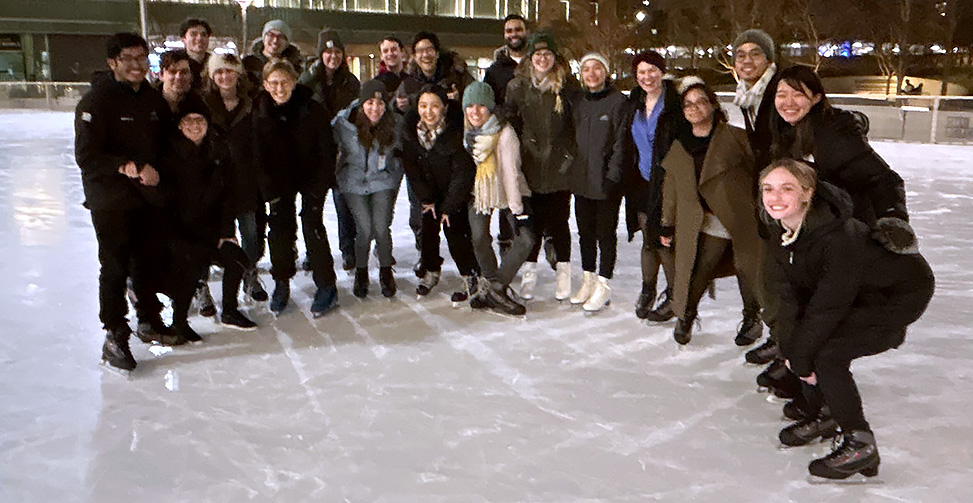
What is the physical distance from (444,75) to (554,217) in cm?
140

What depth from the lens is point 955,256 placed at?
649cm

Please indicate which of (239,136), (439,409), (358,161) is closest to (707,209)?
(439,409)

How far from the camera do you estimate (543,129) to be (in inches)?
193

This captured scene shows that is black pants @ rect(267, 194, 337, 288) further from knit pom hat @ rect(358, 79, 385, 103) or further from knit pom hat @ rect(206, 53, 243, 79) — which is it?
knit pom hat @ rect(206, 53, 243, 79)

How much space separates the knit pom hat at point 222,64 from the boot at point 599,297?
2.50m

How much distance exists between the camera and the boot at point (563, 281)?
5.34 meters

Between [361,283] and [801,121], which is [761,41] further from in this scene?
[361,283]

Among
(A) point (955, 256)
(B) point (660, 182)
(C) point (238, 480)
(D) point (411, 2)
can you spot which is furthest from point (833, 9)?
(C) point (238, 480)

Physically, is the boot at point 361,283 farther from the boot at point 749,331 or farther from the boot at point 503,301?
the boot at point 749,331

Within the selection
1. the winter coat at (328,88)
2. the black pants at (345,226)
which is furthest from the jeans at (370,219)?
the winter coat at (328,88)

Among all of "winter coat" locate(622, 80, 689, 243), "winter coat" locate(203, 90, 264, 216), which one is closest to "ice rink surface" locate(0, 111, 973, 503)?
"winter coat" locate(622, 80, 689, 243)

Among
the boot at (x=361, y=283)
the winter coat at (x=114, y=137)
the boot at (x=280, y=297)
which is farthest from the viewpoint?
the boot at (x=361, y=283)

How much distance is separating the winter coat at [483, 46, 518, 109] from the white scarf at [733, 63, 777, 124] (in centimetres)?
188

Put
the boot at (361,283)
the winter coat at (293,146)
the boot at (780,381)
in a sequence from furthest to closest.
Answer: the boot at (361,283), the winter coat at (293,146), the boot at (780,381)
